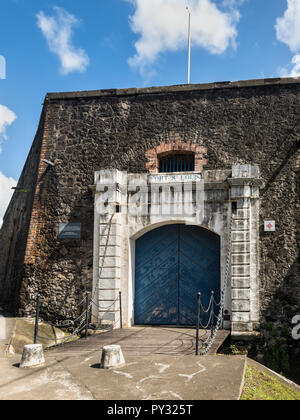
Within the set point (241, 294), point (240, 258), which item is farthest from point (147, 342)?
point (240, 258)

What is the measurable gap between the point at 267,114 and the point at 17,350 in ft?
25.5

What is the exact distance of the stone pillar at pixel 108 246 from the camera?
31.4 ft

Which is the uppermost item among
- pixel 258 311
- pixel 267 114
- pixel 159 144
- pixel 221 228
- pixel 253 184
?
pixel 267 114

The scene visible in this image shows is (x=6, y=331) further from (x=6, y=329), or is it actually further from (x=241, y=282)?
(x=241, y=282)

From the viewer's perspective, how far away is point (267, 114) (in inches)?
396

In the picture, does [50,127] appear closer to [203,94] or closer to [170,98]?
[170,98]

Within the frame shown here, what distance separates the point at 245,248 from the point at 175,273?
1.86 meters

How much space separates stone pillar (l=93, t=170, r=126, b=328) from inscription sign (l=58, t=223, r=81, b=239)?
24.7 inches

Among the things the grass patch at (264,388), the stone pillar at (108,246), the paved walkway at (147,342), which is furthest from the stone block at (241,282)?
the grass patch at (264,388)

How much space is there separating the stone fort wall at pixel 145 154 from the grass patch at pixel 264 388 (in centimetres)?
317

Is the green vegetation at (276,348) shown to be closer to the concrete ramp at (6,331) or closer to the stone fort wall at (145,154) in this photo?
the stone fort wall at (145,154)

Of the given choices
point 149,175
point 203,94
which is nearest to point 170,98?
point 203,94

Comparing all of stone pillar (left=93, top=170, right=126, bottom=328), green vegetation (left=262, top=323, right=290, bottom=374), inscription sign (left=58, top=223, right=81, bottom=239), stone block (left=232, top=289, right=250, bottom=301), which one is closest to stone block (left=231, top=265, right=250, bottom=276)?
stone block (left=232, top=289, right=250, bottom=301)

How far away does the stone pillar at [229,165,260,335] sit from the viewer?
8945mm
